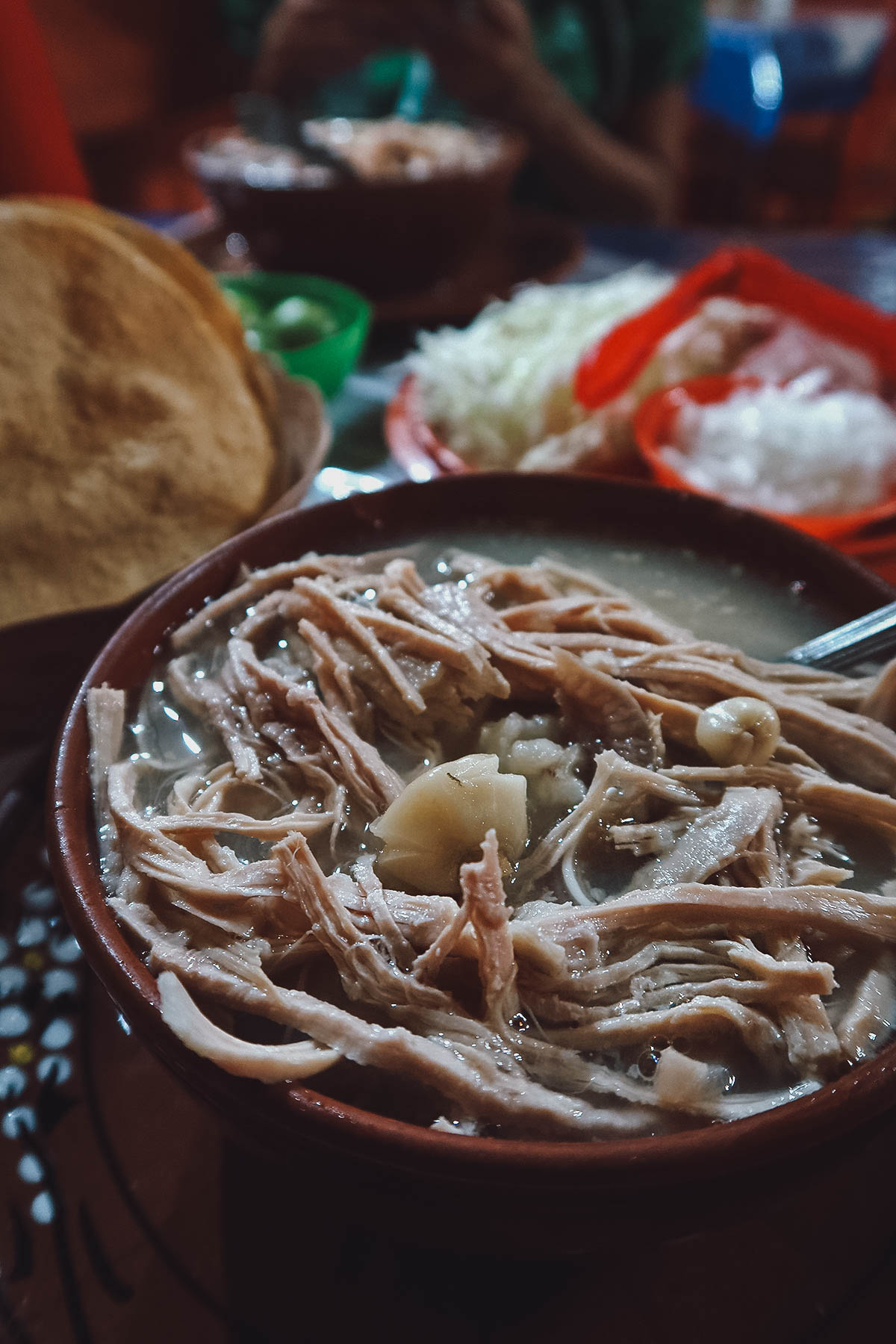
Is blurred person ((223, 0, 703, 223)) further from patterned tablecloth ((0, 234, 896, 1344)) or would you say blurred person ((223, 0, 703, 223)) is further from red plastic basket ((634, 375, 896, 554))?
patterned tablecloth ((0, 234, 896, 1344))

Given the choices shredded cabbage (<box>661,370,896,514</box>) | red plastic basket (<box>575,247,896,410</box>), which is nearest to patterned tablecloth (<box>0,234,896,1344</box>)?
shredded cabbage (<box>661,370,896,514</box>)

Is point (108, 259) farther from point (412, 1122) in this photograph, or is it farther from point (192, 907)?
point (412, 1122)

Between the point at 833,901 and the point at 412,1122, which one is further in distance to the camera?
the point at 833,901

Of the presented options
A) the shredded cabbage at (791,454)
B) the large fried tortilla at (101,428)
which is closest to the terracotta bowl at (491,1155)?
the large fried tortilla at (101,428)

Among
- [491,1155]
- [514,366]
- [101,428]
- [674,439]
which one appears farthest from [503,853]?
[514,366]

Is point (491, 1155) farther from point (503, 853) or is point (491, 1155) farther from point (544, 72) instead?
point (544, 72)

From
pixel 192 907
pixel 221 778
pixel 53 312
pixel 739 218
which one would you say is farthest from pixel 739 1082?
pixel 739 218
